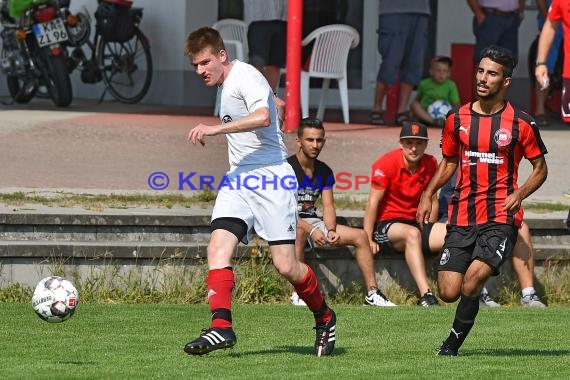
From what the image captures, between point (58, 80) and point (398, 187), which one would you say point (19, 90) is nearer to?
point (58, 80)

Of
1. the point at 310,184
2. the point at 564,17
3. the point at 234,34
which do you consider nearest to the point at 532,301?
the point at 310,184

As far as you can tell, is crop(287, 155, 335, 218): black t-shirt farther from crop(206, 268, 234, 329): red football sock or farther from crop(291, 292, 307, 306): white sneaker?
crop(206, 268, 234, 329): red football sock

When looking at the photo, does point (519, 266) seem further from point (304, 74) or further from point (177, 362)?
point (304, 74)

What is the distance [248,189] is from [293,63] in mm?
6888

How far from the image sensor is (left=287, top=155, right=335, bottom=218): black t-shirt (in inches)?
435

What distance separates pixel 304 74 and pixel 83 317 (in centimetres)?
724

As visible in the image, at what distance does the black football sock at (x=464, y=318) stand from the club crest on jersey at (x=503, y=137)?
33.2 inches

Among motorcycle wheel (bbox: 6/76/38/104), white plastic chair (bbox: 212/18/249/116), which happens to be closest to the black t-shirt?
white plastic chair (bbox: 212/18/249/116)

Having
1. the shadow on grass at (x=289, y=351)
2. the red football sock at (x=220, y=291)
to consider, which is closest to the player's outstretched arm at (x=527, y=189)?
the shadow on grass at (x=289, y=351)

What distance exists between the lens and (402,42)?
16.2 m

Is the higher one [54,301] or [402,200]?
[54,301]

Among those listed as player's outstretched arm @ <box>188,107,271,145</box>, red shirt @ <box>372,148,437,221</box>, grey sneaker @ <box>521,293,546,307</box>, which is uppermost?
player's outstretched arm @ <box>188,107,271,145</box>

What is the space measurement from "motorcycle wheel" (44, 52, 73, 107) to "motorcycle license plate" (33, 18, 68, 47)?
18cm

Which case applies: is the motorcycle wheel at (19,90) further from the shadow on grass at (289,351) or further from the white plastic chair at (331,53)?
the shadow on grass at (289,351)
